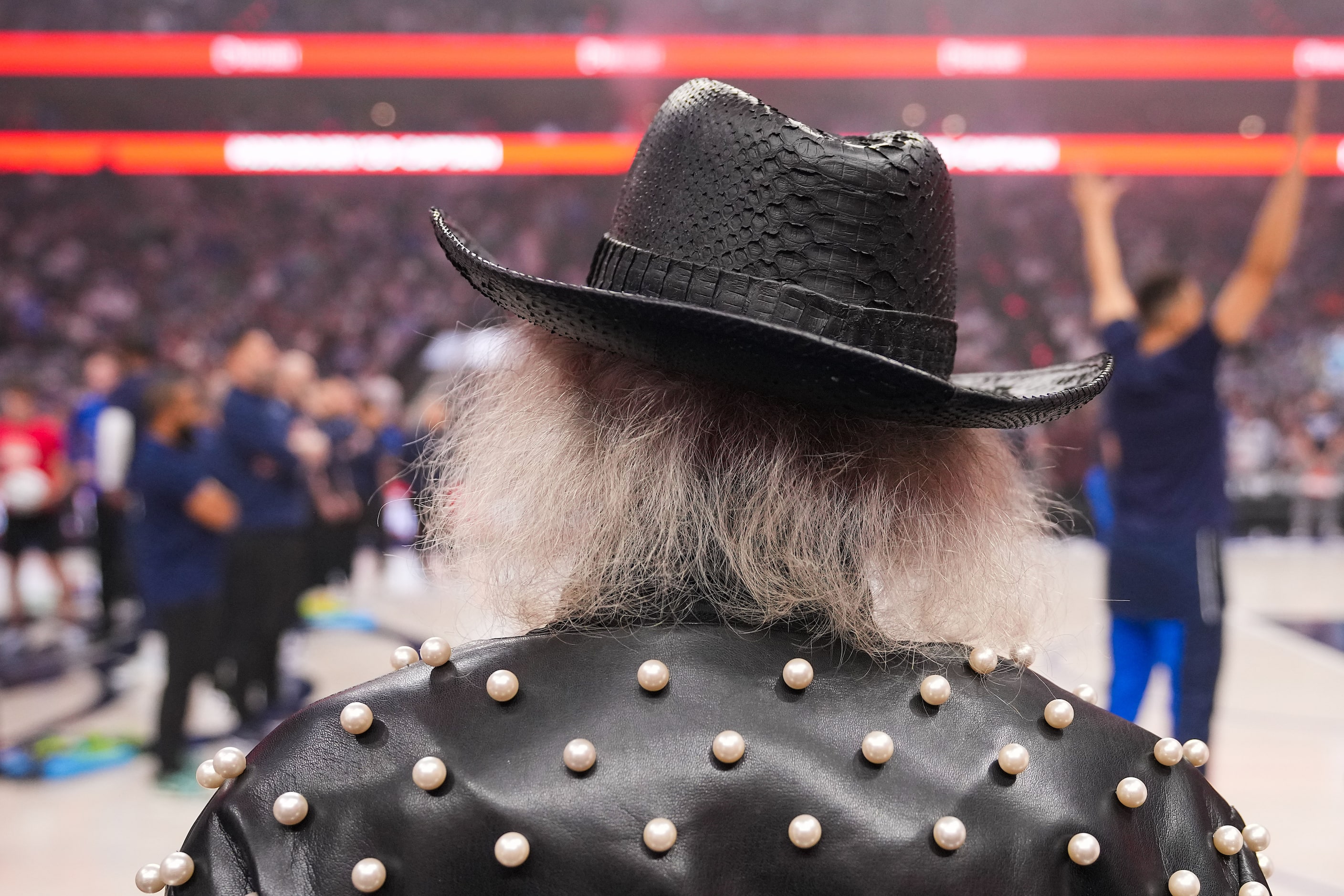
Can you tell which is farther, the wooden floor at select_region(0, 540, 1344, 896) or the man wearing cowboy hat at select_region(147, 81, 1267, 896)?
the wooden floor at select_region(0, 540, 1344, 896)

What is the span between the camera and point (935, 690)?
0.58 metres

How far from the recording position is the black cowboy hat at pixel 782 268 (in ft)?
1.98

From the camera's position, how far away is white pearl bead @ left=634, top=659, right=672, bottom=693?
0.57 meters

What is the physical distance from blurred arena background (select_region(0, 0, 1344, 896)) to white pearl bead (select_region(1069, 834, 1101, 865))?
0.30m

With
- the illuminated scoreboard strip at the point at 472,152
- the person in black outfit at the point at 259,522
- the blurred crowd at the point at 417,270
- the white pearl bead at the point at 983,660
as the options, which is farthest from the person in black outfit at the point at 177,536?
the blurred crowd at the point at 417,270

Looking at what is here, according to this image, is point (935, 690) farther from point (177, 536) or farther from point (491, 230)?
point (491, 230)

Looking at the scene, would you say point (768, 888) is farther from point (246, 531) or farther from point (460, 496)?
point (246, 531)

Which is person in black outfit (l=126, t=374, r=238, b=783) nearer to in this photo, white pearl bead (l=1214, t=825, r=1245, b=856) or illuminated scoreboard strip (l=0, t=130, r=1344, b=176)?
white pearl bead (l=1214, t=825, r=1245, b=856)

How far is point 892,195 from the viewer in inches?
25.6

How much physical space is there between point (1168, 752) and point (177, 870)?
0.57 meters

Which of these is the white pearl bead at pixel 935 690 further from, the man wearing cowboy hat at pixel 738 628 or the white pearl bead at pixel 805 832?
the white pearl bead at pixel 805 832

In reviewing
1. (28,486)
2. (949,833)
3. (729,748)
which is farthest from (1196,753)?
(28,486)

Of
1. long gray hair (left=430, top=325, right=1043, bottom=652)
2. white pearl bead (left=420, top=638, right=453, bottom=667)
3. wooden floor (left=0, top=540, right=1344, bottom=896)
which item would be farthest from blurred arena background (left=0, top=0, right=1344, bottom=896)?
white pearl bead (left=420, top=638, right=453, bottom=667)

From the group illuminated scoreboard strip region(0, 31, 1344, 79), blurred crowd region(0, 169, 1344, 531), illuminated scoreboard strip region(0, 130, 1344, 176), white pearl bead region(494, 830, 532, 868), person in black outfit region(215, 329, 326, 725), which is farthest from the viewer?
A: blurred crowd region(0, 169, 1344, 531)
